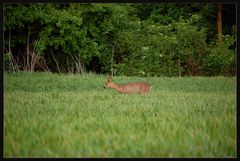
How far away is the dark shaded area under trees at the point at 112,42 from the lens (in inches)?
735

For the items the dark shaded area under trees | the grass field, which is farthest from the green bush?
the grass field

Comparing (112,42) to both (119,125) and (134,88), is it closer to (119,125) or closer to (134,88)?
(134,88)

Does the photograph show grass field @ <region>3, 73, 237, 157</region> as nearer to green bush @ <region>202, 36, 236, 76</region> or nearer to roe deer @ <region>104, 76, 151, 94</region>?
roe deer @ <region>104, 76, 151, 94</region>

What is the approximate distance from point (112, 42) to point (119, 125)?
51.3ft

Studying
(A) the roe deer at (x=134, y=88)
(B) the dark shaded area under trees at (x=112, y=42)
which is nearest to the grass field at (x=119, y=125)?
(A) the roe deer at (x=134, y=88)

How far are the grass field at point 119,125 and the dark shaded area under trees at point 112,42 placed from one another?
9001 mm

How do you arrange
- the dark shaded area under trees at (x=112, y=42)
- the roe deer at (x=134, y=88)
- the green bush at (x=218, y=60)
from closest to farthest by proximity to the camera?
the roe deer at (x=134, y=88) < the dark shaded area under trees at (x=112, y=42) < the green bush at (x=218, y=60)

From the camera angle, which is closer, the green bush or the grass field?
the grass field

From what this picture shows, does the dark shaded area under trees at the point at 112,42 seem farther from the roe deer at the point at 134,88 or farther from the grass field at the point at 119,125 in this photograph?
the grass field at the point at 119,125

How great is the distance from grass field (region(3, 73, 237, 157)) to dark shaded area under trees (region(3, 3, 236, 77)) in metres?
9.00

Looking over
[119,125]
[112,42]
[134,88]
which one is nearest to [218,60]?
[112,42]

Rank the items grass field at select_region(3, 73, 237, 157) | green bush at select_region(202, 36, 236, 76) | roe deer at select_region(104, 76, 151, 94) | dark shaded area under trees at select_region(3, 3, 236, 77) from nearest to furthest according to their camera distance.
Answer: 1. grass field at select_region(3, 73, 237, 157)
2. roe deer at select_region(104, 76, 151, 94)
3. dark shaded area under trees at select_region(3, 3, 236, 77)
4. green bush at select_region(202, 36, 236, 76)

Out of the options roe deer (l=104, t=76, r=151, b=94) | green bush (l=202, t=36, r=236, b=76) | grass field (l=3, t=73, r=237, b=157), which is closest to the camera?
grass field (l=3, t=73, r=237, b=157)

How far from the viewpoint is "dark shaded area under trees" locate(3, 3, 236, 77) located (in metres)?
18.7
